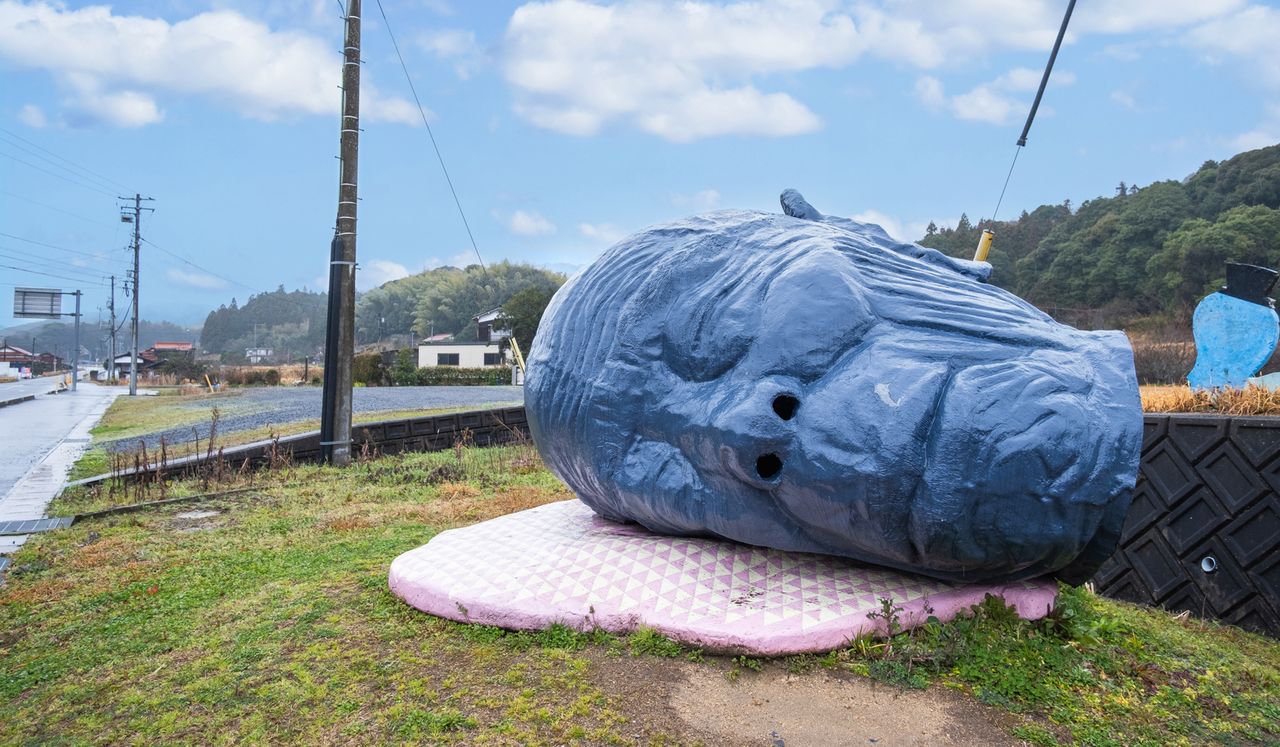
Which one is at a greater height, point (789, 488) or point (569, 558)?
point (789, 488)

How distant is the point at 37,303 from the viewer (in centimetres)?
4772

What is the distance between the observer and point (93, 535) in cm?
720

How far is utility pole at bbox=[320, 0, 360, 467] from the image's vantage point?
37.3ft

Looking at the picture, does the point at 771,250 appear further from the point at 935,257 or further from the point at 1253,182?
the point at 1253,182

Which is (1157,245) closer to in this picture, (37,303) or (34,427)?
(34,427)

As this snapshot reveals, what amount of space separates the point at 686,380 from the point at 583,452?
87 cm

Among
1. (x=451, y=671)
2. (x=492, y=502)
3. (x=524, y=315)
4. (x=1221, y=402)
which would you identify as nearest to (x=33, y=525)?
(x=492, y=502)

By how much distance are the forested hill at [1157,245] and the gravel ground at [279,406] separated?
54.8ft

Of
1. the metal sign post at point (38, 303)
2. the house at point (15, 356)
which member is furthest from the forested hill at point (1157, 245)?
the house at point (15, 356)

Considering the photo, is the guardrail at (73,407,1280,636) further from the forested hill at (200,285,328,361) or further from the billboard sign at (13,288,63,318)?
the forested hill at (200,285,328,361)

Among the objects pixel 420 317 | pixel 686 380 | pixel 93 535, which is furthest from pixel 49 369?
pixel 686 380

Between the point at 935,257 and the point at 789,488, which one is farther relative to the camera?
the point at 935,257

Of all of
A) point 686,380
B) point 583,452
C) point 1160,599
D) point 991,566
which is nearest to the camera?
point 991,566

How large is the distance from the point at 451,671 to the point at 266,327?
326 feet
